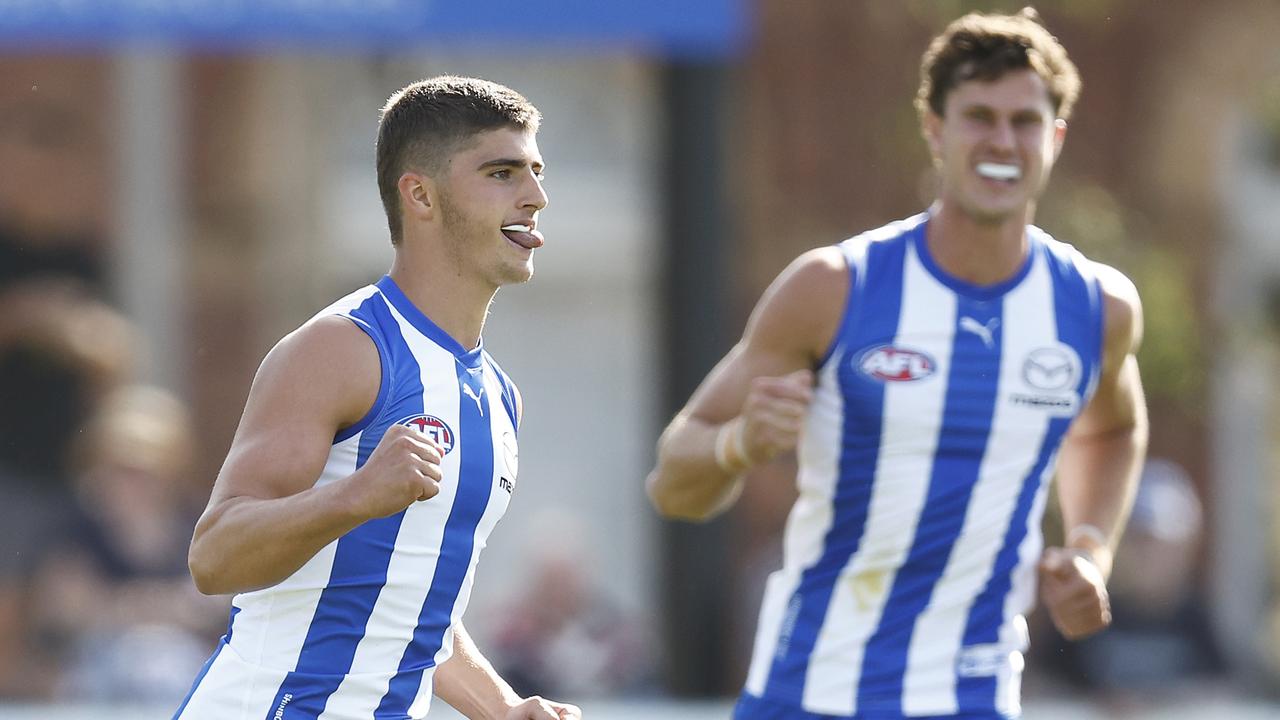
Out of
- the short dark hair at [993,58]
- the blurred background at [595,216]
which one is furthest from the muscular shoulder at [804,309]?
the blurred background at [595,216]

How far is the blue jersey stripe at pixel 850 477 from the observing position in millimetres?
4957

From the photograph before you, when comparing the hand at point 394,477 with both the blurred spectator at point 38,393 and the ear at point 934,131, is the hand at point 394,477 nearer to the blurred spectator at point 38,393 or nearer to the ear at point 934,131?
the ear at point 934,131

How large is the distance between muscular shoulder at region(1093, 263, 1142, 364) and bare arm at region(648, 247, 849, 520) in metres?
0.68

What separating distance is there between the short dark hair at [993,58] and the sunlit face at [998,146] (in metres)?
0.02

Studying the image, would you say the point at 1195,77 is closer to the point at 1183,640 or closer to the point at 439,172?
the point at 1183,640

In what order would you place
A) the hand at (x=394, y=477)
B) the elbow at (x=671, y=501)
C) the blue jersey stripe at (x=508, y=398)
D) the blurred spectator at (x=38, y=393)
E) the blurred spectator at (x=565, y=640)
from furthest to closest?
the blurred spectator at (x=38, y=393) → the blurred spectator at (x=565, y=640) → the elbow at (x=671, y=501) → the blue jersey stripe at (x=508, y=398) → the hand at (x=394, y=477)

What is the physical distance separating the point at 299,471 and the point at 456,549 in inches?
17.7

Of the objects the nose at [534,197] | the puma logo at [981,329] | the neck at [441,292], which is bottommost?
the puma logo at [981,329]

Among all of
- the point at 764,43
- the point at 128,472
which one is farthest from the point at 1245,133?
the point at 128,472

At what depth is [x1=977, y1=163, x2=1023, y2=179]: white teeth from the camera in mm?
4996

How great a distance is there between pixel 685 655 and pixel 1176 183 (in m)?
4.33

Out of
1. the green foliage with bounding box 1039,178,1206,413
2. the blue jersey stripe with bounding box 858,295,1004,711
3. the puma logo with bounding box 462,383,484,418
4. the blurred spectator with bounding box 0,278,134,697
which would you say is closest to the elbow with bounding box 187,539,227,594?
the puma logo with bounding box 462,383,484,418

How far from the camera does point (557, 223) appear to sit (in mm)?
11773

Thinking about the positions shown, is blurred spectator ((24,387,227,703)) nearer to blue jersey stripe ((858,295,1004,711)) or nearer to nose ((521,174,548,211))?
blue jersey stripe ((858,295,1004,711))
